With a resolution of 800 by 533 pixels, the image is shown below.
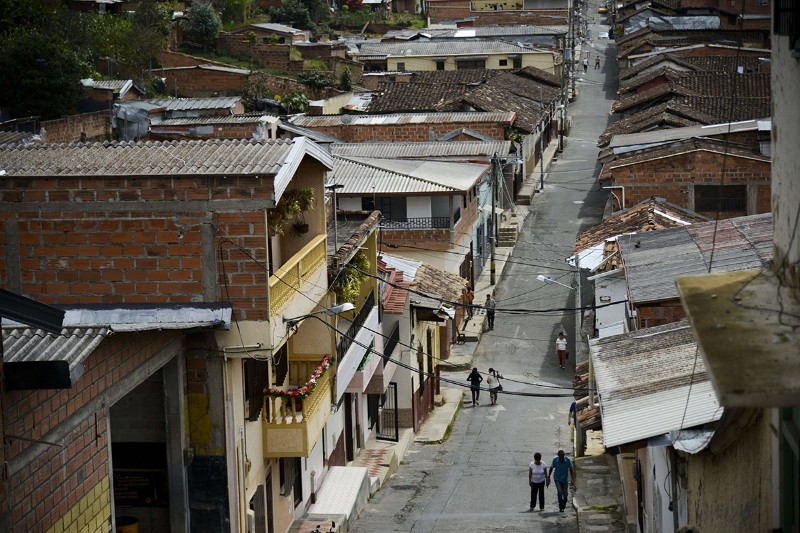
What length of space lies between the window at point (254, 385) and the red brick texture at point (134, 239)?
1.76 meters

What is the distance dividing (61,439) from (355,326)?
10927mm

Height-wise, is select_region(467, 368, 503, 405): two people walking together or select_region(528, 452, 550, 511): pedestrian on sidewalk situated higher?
select_region(528, 452, 550, 511): pedestrian on sidewalk

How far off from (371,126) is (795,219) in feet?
137

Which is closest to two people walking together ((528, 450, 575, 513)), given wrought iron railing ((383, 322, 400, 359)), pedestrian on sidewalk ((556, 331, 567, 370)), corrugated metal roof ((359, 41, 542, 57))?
wrought iron railing ((383, 322, 400, 359))

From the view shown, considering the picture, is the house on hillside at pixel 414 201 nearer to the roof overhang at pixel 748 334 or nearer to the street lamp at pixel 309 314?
the street lamp at pixel 309 314

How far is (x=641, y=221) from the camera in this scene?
2827cm

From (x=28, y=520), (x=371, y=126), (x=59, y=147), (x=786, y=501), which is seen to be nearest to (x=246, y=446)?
(x=59, y=147)

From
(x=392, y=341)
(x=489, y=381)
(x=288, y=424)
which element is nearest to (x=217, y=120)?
(x=489, y=381)

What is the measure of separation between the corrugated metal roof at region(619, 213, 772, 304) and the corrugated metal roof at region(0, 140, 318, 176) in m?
5.78

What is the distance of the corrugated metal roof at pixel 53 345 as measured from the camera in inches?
402

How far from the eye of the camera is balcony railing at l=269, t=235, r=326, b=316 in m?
15.6

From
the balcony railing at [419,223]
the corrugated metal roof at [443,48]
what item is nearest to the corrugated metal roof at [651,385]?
the balcony railing at [419,223]

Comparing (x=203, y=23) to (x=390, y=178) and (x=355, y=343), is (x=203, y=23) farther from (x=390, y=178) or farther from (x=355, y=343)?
(x=355, y=343)

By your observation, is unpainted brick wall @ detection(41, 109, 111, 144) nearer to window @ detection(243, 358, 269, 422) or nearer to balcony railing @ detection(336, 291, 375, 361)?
balcony railing @ detection(336, 291, 375, 361)
